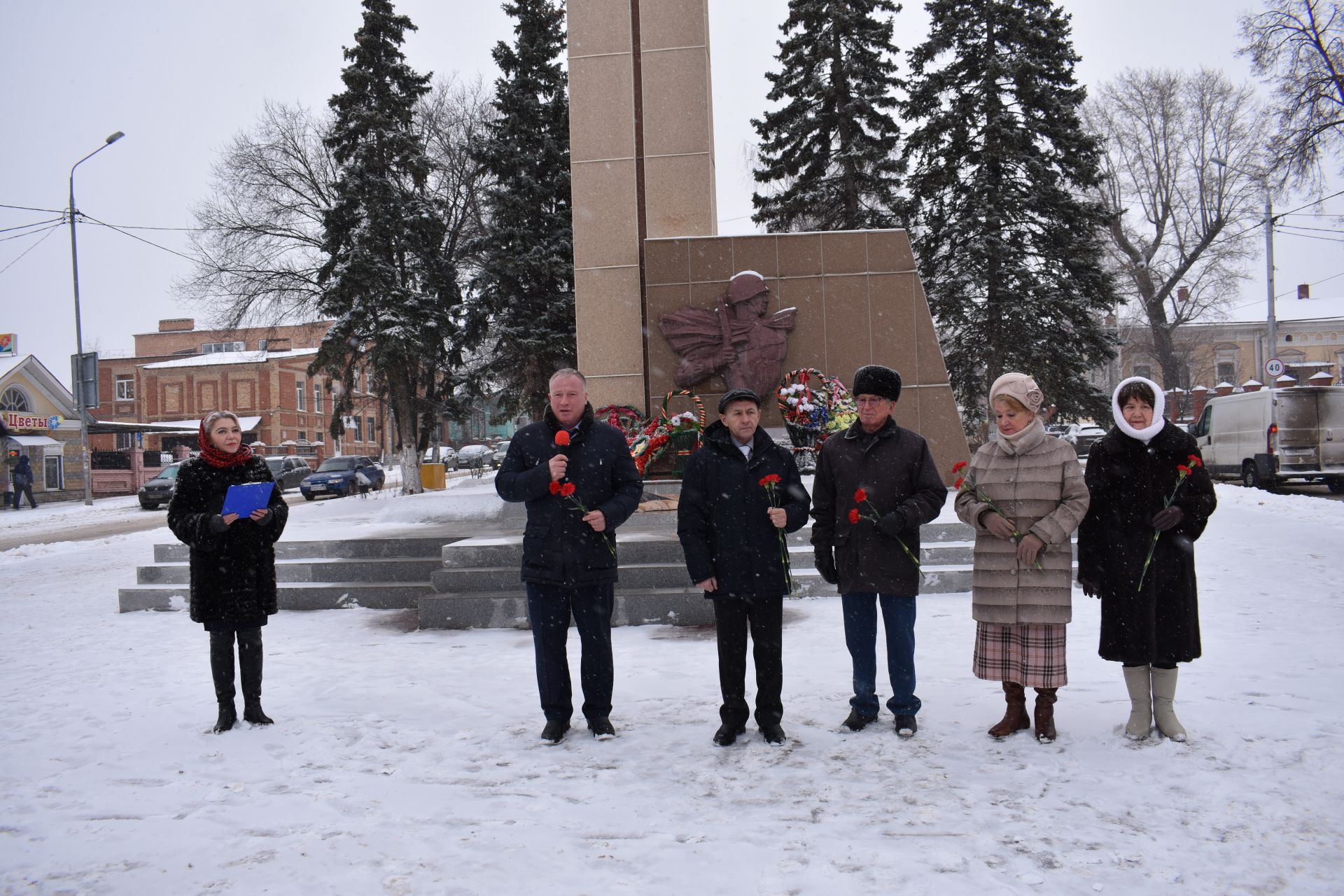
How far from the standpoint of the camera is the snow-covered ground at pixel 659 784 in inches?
118

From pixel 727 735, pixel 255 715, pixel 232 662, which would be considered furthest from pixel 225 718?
pixel 727 735

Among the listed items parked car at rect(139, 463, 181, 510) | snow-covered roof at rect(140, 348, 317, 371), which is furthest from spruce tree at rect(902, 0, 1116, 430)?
snow-covered roof at rect(140, 348, 317, 371)

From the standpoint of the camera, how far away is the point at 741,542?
421 cm

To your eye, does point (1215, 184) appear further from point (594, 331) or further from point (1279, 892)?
point (1279, 892)

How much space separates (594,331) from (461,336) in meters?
14.2

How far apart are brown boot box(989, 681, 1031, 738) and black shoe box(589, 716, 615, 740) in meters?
1.77

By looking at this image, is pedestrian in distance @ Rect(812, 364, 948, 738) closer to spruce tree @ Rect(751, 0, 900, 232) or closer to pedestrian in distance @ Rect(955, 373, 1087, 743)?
pedestrian in distance @ Rect(955, 373, 1087, 743)

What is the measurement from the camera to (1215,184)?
3064cm

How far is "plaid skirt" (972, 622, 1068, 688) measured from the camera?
4.07m

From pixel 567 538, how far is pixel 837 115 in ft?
71.8

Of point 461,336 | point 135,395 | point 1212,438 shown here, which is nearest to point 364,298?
point 461,336

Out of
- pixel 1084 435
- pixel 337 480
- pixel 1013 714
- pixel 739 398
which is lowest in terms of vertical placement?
pixel 1013 714

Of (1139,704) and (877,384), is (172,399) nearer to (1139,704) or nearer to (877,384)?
(877,384)

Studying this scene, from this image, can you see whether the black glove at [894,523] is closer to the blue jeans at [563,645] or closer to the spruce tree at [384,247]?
Result: the blue jeans at [563,645]
